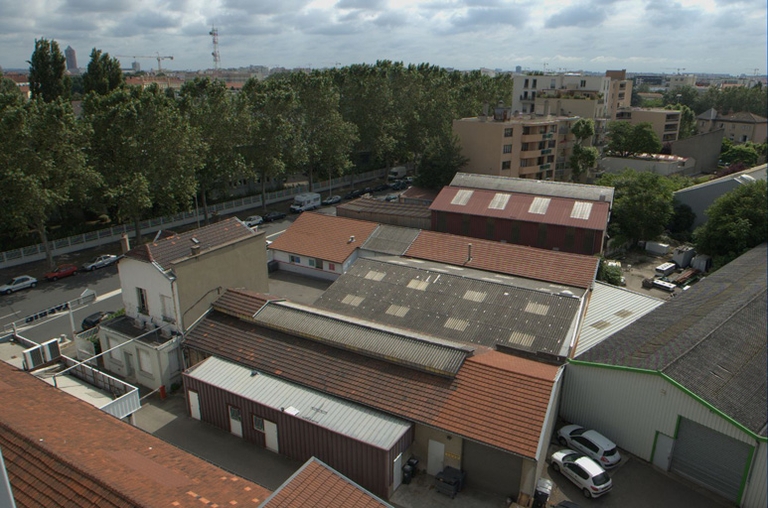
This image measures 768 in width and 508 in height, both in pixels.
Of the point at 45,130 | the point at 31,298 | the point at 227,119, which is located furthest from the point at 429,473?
the point at 227,119

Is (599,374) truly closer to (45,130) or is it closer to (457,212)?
(457,212)

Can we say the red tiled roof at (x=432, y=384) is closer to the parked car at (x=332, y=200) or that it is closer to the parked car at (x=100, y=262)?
the parked car at (x=100, y=262)

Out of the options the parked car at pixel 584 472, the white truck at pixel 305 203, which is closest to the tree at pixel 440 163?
the white truck at pixel 305 203

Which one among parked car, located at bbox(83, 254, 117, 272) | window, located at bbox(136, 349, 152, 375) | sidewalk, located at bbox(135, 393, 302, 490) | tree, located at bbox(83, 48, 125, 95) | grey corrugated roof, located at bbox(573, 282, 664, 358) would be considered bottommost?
sidewalk, located at bbox(135, 393, 302, 490)

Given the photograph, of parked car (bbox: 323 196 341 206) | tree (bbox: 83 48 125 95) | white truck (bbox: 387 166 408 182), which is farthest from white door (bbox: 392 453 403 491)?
tree (bbox: 83 48 125 95)

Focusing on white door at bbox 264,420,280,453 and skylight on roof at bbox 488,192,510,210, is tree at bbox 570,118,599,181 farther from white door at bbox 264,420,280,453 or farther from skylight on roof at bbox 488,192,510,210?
white door at bbox 264,420,280,453

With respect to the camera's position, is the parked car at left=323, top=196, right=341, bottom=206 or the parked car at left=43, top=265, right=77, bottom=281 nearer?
the parked car at left=43, top=265, right=77, bottom=281

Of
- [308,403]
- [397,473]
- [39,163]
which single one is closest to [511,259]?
[308,403]
